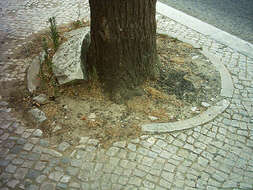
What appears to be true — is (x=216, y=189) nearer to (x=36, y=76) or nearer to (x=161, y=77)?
(x=161, y=77)

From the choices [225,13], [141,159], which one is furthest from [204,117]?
[225,13]

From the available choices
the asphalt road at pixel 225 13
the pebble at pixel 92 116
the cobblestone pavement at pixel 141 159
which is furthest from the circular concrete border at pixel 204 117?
the asphalt road at pixel 225 13

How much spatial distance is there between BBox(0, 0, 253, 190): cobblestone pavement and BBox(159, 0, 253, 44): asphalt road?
300 centimetres

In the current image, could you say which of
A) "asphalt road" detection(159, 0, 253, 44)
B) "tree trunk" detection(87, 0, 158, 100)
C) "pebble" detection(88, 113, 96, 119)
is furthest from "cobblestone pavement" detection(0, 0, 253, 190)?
"asphalt road" detection(159, 0, 253, 44)

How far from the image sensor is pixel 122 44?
14.5 feet

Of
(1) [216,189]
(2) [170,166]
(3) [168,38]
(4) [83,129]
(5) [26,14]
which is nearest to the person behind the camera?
(1) [216,189]

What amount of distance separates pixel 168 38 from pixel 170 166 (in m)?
3.47

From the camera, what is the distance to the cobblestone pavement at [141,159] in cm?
353

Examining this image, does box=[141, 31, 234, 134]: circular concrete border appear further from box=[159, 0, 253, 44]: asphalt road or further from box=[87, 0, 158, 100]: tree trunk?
box=[159, 0, 253, 44]: asphalt road

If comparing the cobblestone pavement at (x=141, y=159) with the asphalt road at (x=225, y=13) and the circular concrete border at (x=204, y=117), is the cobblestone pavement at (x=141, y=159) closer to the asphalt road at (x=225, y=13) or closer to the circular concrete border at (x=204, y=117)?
the circular concrete border at (x=204, y=117)

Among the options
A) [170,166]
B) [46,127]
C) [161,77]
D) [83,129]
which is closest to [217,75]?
[161,77]

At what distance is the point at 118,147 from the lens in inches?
155

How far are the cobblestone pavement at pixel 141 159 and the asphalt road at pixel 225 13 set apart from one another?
300 centimetres

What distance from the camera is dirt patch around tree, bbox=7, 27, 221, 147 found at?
4195mm
